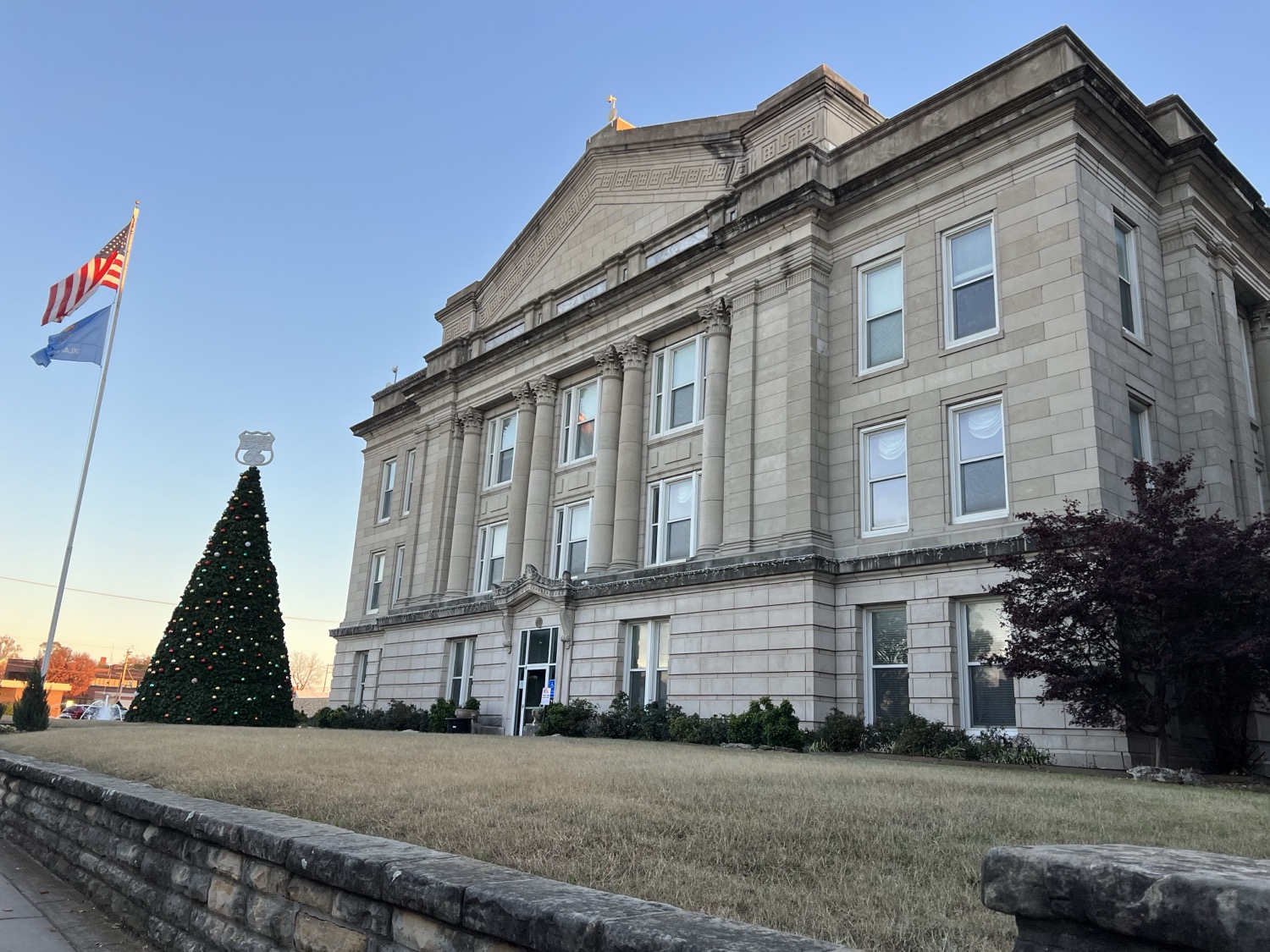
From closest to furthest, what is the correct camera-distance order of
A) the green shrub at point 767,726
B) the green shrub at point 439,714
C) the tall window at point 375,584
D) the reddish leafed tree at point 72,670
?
the green shrub at point 767,726
the green shrub at point 439,714
the tall window at point 375,584
the reddish leafed tree at point 72,670

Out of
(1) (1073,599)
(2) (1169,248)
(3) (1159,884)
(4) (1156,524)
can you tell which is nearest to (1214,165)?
(2) (1169,248)

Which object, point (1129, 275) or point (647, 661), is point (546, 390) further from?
point (1129, 275)

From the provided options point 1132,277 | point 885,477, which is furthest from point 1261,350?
point 885,477

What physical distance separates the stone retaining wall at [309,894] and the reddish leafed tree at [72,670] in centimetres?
12467

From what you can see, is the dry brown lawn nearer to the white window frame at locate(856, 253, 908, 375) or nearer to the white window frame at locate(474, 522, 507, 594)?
the white window frame at locate(856, 253, 908, 375)

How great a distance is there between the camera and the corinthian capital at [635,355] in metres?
28.7

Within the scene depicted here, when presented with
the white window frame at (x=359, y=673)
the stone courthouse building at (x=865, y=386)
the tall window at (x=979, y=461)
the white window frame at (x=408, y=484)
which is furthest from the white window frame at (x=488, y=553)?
the tall window at (x=979, y=461)

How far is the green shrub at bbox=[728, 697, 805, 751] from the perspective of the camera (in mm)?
19859

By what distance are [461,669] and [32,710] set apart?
499 inches

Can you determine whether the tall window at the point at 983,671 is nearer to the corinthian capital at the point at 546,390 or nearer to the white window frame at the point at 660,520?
the white window frame at the point at 660,520

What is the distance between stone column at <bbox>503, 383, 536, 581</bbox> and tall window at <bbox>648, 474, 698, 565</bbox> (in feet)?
19.2

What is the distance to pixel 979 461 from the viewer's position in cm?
2030

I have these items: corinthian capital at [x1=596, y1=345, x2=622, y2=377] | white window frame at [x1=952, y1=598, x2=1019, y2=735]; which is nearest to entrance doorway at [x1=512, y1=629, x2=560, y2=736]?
corinthian capital at [x1=596, y1=345, x2=622, y2=377]

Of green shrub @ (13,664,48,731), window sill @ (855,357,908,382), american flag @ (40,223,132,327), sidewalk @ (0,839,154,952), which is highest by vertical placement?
american flag @ (40,223,132,327)
